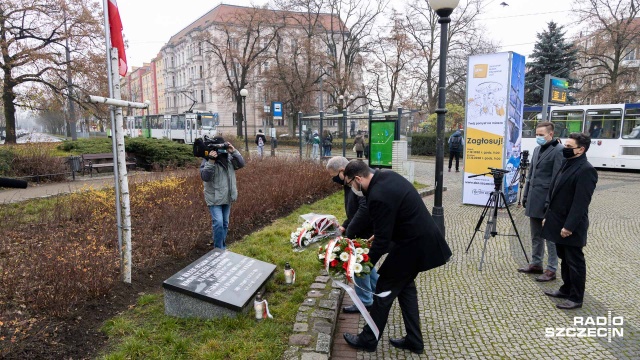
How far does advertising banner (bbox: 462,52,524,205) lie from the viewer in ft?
29.1

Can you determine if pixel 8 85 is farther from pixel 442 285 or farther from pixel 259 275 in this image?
pixel 442 285

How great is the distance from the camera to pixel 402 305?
3578 mm

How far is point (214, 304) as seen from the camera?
3.83 meters

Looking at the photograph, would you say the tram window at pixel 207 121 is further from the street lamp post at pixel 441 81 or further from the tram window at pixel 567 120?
the street lamp post at pixel 441 81

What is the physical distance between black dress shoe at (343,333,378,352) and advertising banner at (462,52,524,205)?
22.5ft

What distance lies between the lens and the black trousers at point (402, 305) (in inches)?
135

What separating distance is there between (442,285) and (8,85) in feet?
79.0

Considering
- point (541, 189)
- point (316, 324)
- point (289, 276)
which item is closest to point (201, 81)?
point (289, 276)

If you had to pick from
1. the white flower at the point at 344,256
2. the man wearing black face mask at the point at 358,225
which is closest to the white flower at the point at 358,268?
the white flower at the point at 344,256

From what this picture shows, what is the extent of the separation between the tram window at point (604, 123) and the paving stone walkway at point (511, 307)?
1390 centimetres

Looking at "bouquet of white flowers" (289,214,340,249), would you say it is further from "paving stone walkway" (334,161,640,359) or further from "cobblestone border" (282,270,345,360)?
"paving stone walkway" (334,161,640,359)

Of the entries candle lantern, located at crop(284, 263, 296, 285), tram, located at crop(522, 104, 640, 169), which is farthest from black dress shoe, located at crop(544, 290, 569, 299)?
tram, located at crop(522, 104, 640, 169)

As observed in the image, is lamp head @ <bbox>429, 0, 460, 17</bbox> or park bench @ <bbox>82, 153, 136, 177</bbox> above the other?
lamp head @ <bbox>429, 0, 460, 17</bbox>

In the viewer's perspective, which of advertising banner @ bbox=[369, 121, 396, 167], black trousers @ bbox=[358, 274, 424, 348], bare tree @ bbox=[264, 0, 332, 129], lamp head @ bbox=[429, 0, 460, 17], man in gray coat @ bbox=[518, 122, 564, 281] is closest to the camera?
black trousers @ bbox=[358, 274, 424, 348]
